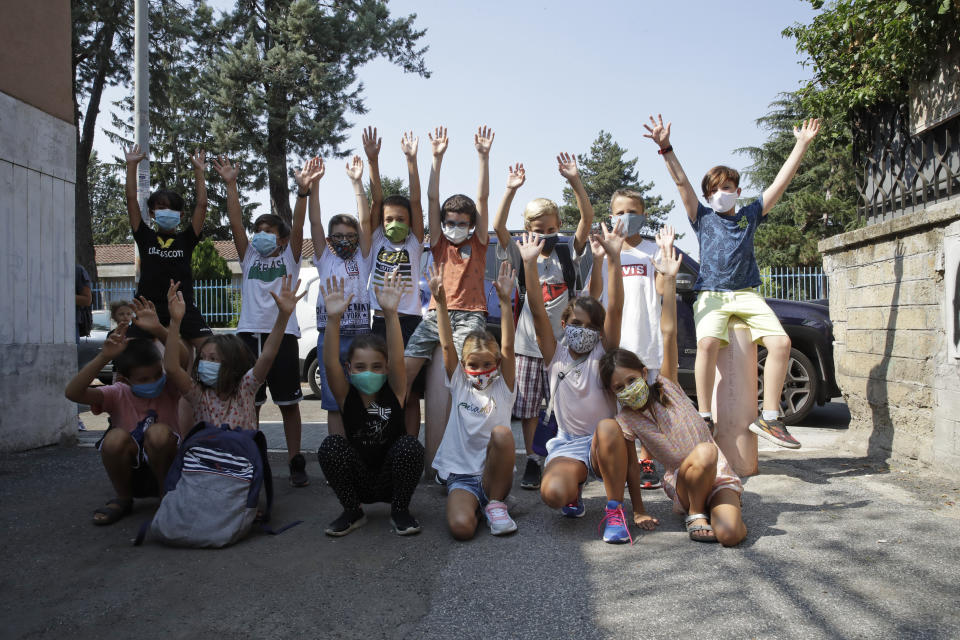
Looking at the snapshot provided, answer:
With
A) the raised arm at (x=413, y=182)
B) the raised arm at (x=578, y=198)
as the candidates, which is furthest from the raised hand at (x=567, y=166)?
the raised arm at (x=413, y=182)

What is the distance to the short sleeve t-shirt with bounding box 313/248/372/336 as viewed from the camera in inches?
194

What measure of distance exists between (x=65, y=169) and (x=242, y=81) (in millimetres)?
15998

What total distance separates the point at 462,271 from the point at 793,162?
231cm

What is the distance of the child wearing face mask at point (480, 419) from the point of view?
3.81 metres

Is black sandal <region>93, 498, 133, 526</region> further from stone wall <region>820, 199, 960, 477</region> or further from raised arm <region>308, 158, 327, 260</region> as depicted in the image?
stone wall <region>820, 199, 960, 477</region>

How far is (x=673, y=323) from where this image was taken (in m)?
4.03

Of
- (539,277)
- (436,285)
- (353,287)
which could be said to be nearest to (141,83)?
(353,287)

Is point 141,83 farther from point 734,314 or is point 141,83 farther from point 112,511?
point 734,314

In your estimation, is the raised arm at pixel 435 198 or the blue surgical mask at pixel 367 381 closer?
the blue surgical mask at pixel 367 381

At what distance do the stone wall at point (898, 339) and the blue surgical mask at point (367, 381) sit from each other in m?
3.51

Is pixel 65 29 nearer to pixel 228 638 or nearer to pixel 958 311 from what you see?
pixel 228 638

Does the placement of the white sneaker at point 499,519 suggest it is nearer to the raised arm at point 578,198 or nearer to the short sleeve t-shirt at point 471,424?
the short sleeve t-shirt at point 471,424

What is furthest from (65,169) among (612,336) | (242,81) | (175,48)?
(175,48)

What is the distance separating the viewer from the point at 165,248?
5.16 m
